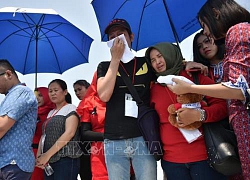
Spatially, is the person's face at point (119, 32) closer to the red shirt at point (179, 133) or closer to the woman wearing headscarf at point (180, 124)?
the woman wearing headscarf at point (180, 124)

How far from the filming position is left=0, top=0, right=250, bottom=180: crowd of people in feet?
5.90

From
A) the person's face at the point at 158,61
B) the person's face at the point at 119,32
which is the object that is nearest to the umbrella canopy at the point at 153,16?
the person's face at the point at 119,32

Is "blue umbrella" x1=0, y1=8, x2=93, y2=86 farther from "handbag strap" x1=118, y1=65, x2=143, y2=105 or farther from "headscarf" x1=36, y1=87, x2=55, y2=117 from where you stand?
"handbag strap" x1=118, y1=65, x2=143, y2=105

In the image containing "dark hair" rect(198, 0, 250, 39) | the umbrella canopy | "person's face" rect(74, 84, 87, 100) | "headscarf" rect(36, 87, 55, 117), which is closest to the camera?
"dark hair" rect(198, 0, 250, 39)

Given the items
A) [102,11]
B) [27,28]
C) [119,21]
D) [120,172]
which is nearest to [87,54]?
[27,28]

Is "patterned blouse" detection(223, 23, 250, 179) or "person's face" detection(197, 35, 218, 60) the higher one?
"person's face" detection(197, 35, 218, 60)

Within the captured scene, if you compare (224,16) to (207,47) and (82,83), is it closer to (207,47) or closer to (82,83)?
(207,47)

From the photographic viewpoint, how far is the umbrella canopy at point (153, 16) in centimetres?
318

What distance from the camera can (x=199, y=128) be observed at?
223 centimetres

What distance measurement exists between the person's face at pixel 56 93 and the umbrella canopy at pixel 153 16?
2.79 feet

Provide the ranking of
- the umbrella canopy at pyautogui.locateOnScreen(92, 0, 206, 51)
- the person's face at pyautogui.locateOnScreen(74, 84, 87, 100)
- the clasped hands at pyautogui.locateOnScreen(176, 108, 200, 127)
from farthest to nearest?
the person's face at pyautogui.locateOnScreen(74, 84, 87, 100), the umbrella canopy at pyautogui.locateOnScreen(92, 0, 206, 51), the clasped hands at pyautogui.locateOnScreen(176, 108, 200, 127)

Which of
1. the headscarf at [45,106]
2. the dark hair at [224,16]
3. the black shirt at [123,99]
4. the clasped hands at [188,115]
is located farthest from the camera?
the headscarf at [45,106]

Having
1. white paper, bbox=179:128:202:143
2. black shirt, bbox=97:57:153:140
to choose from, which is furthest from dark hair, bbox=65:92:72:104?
white paper, bbox=179:128:202:143

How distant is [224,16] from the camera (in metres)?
1.93
